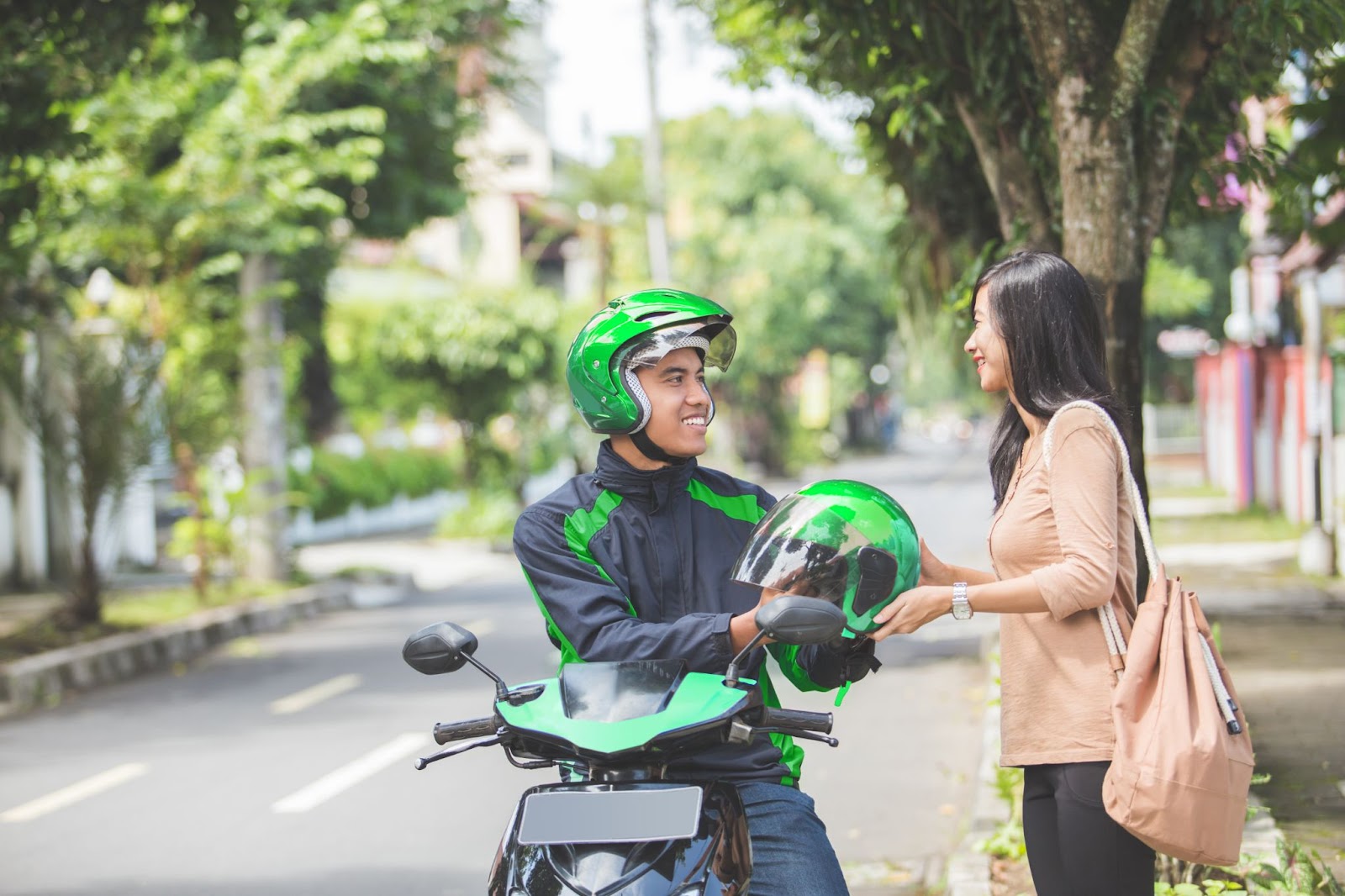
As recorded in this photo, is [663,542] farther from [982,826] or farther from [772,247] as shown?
[772,247]

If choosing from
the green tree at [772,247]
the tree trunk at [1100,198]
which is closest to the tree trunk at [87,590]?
the tree trunk at [1100,198]

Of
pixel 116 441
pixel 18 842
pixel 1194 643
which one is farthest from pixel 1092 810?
pixel 116 441

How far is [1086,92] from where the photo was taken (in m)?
Answer: 4.96

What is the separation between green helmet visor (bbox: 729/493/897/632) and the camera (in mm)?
2527

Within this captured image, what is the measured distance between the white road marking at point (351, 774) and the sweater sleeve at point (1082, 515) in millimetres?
5010

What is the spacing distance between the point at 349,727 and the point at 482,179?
482 inches

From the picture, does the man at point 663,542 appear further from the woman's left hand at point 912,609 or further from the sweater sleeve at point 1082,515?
the sweater sleeve at point 1082,515

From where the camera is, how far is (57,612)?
477 inches

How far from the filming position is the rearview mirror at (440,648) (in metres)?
2.77

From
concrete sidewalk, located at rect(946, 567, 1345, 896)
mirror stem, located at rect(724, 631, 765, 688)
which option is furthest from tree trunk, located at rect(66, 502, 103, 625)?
mirror stem, located at rect(724, 631, 765, 688)

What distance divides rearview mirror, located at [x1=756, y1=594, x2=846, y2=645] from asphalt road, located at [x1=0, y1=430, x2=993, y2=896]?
11.4ft

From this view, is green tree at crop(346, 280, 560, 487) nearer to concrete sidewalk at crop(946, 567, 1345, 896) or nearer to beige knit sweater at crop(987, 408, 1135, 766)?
concrete sidewalk at crop(946, 567, 1345, 896)

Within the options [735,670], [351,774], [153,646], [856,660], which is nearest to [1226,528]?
[153,646]

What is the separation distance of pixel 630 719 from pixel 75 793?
5956 millimetres
